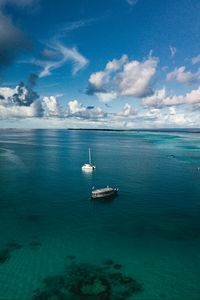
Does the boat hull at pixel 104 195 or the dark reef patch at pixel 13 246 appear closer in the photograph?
the dark reef patch at pixel 13 246

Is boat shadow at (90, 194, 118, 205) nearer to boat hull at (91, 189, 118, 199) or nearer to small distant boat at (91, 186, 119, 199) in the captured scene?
boat hull at (91, 189, 118, 199)

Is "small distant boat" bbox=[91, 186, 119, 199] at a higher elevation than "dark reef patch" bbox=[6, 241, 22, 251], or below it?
higher

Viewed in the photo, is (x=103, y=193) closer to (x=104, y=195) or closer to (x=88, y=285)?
(x=104, y=195)

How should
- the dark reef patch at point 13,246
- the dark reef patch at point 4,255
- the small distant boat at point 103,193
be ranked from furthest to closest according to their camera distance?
the small distant boat at point 103,193 → the dark reef patch at point 13,246 → the dark reef patch at point 4,255

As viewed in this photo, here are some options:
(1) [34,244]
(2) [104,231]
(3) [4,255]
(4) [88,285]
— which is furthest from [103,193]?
(4) [88,285]

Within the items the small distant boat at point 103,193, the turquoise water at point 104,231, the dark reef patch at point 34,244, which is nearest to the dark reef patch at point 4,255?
the turquoise water at point 104,231

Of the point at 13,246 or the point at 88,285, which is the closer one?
the point at 88,285

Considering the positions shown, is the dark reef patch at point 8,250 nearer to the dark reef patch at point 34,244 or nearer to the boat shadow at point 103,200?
the dark reef patch at point 34,244

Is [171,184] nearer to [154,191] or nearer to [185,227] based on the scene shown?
[154,191]

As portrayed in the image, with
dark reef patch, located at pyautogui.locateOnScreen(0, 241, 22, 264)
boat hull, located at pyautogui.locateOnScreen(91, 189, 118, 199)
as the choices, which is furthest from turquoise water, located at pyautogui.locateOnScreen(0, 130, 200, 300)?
boat hull, located at pyautogui.locateOnScreen(91, 189, 118, 199)
